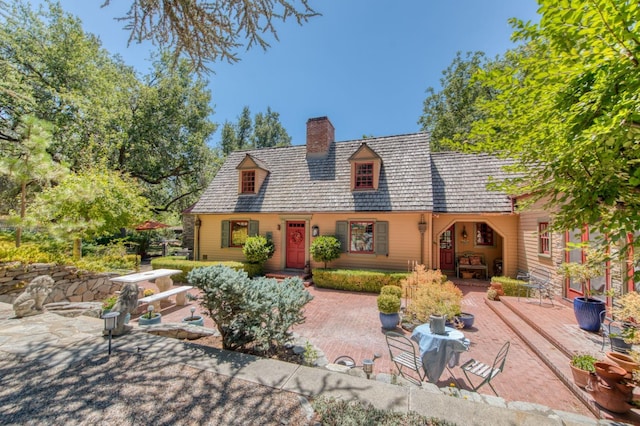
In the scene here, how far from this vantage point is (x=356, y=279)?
10430 mm

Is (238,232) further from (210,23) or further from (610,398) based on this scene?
(610,398)

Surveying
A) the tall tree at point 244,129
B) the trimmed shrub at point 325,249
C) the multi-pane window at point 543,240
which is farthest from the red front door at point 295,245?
the tall tree at point 244,129

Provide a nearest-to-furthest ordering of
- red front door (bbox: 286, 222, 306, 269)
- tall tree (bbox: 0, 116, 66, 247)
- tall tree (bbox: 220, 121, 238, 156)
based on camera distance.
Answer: tall tree (bbox: 0, 116, 66, 247), red front door (bbox: 286, 222, 306, 269), tall tree (bbox: 220, 121, 238, 156)

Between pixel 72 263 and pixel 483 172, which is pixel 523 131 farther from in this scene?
pixel 72 263

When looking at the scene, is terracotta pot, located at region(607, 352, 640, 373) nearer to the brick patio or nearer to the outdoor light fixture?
the brick patio

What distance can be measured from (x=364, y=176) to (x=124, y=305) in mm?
10259

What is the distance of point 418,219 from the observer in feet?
36.9

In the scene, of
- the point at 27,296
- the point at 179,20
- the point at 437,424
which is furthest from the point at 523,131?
the point at 27,296

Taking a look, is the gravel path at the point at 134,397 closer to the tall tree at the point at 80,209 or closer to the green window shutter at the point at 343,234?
the tall tree at the point at 80,209

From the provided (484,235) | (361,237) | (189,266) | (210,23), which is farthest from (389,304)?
(189,266)

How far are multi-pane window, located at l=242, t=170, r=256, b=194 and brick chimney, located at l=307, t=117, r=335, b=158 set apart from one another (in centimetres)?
336

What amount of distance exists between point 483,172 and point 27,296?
52.5 ft

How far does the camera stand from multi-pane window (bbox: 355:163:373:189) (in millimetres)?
12492

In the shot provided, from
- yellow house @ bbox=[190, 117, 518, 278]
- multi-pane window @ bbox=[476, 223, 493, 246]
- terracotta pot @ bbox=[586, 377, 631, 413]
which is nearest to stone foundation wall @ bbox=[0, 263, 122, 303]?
yellow house @ bbox=[190, 117, 518, 278]
